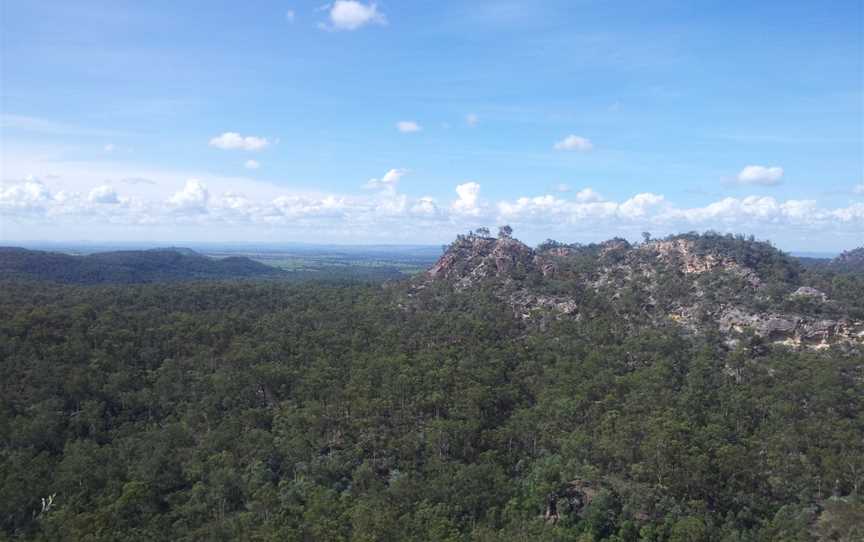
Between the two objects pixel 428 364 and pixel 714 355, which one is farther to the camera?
pixel 714 355

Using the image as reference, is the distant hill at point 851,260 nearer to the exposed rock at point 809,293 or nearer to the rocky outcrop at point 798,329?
the exposed rock at point 809,293

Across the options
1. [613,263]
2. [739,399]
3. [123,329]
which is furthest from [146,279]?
[739,399]

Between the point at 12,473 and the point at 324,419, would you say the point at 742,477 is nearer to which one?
the point at 324,419

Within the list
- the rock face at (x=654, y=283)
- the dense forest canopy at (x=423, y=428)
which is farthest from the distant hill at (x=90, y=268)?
the rock face at (x=654, y=283)

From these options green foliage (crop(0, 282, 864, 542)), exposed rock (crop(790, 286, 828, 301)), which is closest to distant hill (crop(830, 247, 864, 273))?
exposed rock (crop(790, 286, 828, 301))

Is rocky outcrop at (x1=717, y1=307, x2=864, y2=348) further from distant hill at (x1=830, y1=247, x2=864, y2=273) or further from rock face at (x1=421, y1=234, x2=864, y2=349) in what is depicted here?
distant hill at (x1=830, y1=247, x2=864, y2=273)

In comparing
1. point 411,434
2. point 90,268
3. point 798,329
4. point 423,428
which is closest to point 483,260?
point 798,329
